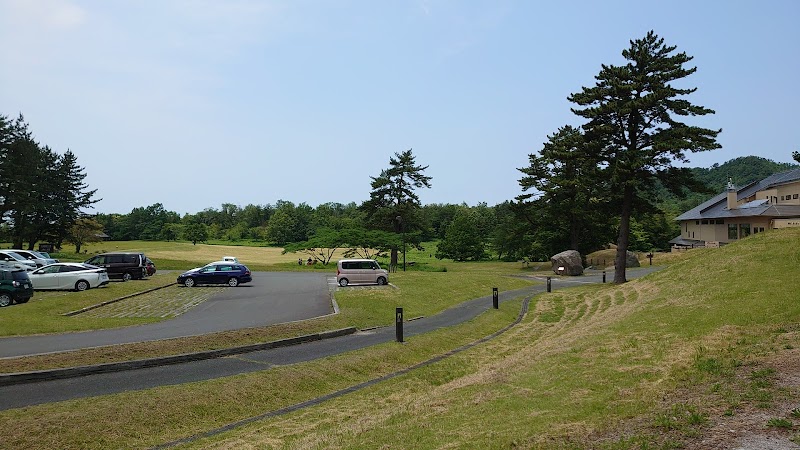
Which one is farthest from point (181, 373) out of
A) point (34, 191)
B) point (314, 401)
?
point (34, 191)

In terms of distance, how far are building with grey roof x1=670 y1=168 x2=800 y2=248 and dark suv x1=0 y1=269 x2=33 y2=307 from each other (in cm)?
5194

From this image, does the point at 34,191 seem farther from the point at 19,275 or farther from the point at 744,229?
the point at 744,229

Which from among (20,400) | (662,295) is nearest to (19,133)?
(20,400)

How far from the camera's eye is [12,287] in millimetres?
22234

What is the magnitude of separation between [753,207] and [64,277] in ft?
202

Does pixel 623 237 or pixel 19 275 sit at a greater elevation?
pixel 623 237

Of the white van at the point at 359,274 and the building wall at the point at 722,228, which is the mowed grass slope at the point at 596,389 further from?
the building wall at the point at 722,228

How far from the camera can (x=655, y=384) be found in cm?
884

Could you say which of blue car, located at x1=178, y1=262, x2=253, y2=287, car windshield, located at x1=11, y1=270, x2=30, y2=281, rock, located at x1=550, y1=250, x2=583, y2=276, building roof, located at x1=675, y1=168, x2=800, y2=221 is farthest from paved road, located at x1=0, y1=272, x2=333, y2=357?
building roof, located at x1=675, y1=168, x2=800, y2=221

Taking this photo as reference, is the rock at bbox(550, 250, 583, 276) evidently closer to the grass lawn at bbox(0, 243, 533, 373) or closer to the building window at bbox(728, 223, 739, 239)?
the grass lawn at bbox(0, 243, 533, 373)

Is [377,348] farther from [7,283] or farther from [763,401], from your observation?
[7,283]

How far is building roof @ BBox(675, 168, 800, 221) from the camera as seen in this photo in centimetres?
4968

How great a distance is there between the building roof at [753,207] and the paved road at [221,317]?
4472 cm

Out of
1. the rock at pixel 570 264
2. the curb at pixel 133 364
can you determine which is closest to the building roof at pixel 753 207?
the rock at pixel 570 264
